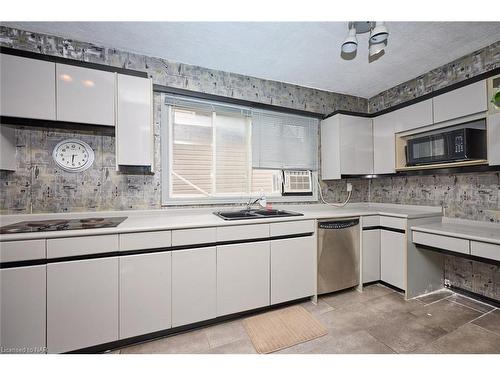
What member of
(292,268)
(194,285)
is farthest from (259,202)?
(194,285)

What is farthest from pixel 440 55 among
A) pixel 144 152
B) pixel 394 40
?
pixel 144 152

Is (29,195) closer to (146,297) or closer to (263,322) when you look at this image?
(146,297)

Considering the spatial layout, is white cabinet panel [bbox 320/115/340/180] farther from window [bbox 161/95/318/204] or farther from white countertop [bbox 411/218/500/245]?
white countertop [bbox 411/218/500/245]

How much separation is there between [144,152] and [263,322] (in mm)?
1854

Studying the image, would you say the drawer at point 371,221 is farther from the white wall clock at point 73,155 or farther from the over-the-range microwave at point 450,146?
the white wall clock at point 73,155

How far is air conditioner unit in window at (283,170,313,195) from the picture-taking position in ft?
9.15

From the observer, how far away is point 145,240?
1555 millimetres

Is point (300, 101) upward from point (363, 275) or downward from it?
upward

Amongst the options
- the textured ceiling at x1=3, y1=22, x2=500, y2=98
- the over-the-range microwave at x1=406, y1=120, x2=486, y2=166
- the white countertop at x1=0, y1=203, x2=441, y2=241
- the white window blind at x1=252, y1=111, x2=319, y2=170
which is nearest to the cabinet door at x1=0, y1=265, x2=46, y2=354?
the white countertop at x1=0, y1=203, x2=441, y2=241

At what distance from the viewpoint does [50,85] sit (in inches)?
63.0

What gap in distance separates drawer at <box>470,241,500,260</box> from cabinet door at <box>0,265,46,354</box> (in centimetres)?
322

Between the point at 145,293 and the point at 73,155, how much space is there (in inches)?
55.0

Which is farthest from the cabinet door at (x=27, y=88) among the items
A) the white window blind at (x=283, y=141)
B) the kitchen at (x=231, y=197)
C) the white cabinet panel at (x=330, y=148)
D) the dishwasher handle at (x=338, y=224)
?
the white cabinet panel at (x=330, y=148)

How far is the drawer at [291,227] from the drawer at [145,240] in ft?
3.05
